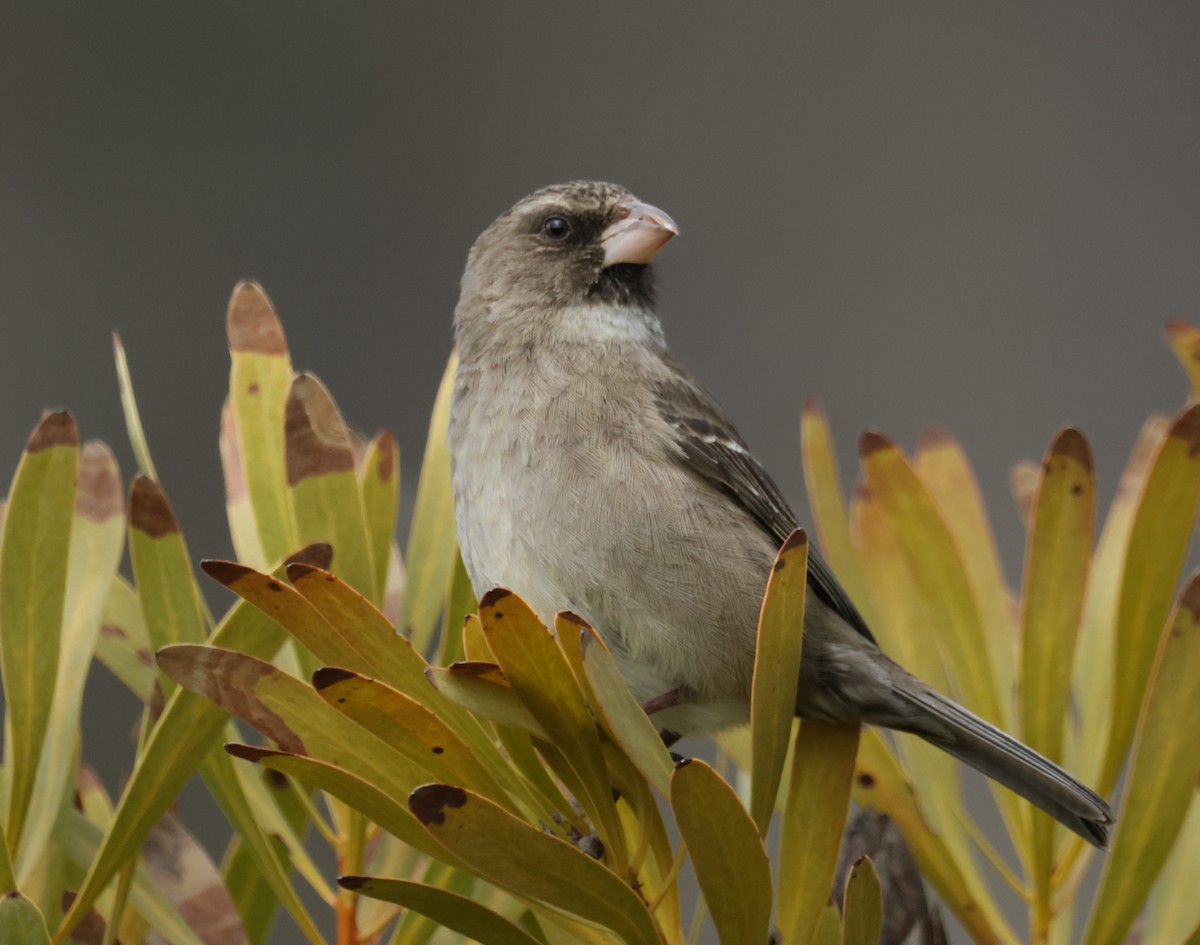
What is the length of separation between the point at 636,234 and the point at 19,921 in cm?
158

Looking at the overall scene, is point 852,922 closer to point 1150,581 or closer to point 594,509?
point 1150,581

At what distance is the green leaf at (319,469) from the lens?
4.09 feet

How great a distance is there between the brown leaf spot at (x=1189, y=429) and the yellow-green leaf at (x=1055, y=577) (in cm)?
11

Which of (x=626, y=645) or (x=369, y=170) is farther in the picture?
(x=369, y=170)

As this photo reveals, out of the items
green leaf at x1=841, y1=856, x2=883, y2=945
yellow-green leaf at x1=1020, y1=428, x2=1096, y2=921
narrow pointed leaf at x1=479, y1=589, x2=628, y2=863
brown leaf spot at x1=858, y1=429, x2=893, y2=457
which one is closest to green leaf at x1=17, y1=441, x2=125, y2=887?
narrow pointed leaf at x1=479, y1=589, x2=628, y2=863

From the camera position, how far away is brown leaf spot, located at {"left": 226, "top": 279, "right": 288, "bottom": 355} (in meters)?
1.41

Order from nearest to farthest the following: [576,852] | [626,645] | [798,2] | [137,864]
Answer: [576,852], [137,864], [626,645], [798,2]

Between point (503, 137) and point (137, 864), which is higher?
point (503, 137)

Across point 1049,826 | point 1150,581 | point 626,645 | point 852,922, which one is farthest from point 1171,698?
point 626,645

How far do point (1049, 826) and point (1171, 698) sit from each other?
0.25 metres

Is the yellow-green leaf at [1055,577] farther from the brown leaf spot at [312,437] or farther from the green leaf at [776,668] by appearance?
the brown leaf spot at [312,437]

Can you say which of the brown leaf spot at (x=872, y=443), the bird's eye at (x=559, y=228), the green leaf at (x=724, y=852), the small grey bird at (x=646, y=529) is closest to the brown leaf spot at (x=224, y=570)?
the green leaf at (x=724, y=852)

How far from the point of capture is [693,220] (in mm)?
4914

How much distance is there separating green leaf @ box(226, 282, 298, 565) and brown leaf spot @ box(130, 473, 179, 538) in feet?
0.59
